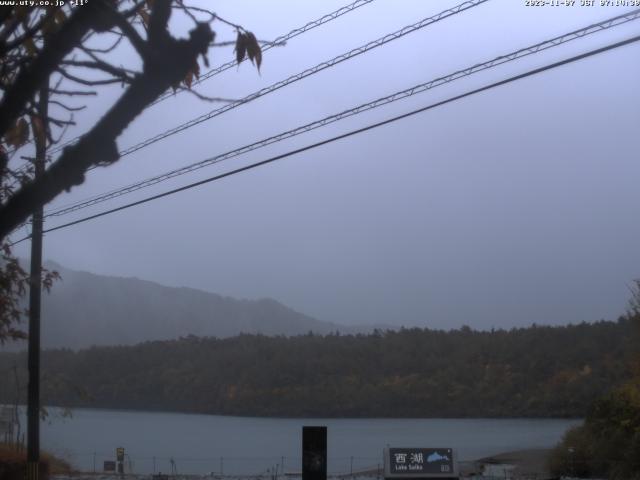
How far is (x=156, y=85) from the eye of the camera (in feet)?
12.9

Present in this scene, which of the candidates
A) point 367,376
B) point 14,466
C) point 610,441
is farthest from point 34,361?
point 367,376

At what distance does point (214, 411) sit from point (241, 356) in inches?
112

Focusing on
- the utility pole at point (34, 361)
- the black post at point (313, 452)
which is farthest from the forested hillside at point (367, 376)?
the black post at point (313, 452)

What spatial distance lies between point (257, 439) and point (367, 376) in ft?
22.5

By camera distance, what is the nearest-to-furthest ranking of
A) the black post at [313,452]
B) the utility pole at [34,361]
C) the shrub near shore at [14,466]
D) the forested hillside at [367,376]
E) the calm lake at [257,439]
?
the black post at [313,452], the utility pole at [34,361], the shrub near shore at [14,466], the calm lake at [257,439], the forested hillside at [367,376]

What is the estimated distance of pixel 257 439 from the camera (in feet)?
90.8

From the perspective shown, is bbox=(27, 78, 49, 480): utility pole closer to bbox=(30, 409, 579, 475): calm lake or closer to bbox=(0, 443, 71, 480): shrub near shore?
bbox=(0, 443, 71, 480): shrub near shore

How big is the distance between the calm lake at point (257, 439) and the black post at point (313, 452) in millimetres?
9668

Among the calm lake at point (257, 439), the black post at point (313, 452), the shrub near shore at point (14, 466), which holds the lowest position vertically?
the calm lake at point (257, 439)

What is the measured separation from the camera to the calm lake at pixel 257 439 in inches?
1014

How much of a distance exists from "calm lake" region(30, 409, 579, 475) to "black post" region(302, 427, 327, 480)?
31.7 ft

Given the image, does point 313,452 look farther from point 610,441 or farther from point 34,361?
point 610,441

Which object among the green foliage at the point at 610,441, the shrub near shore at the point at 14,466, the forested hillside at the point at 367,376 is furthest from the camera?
the forested hillside at the point at 367,376

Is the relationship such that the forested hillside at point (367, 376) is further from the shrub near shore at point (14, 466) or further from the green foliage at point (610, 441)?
the shrub near shore at point (14, 466)
